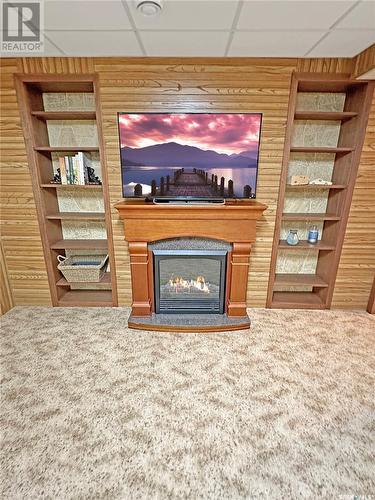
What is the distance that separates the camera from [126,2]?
133 centimetres

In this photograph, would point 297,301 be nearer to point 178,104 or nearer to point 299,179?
point 299,179

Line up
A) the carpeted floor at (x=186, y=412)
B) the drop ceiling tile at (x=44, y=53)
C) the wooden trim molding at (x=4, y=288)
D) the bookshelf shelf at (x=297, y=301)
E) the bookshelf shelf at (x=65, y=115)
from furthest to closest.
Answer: the bookshelf shelf at (x=297, y=301), the wooden trim molding at (x=4, y=288), the bookshelf shelf at (x=65, y=115), the drop ceiling tile at (x=44, y=53), the carpeted floor at (x=186, y=412)

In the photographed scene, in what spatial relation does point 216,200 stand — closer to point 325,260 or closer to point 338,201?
point 338,201

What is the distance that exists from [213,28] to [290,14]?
0.45 m

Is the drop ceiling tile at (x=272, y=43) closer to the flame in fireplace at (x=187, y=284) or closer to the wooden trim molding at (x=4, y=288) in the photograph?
the flame in fireplace at (x=187, y=284)

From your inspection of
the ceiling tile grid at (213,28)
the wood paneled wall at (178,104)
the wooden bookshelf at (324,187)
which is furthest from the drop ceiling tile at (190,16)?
the wooden bookshelf at (324,187)

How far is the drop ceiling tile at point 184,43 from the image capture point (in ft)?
5.42

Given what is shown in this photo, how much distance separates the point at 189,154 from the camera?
7.06ft

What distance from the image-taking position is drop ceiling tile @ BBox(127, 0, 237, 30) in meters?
1.35

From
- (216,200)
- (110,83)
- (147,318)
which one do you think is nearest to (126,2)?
(110,83)

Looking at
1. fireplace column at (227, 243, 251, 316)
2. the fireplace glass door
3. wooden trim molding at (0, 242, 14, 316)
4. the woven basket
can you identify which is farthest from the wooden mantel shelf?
wooden trim molding at (0, 242, 14, 316)

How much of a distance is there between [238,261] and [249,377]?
93 centimetres

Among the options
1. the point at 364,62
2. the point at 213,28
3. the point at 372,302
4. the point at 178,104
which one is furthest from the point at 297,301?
the point at 213,28

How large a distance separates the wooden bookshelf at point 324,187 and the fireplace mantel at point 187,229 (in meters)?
0.41
